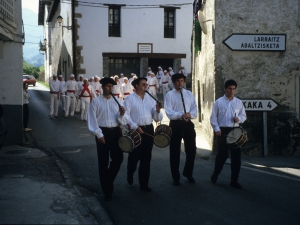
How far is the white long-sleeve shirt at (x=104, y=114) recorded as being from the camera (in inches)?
275

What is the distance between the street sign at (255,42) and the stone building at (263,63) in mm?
25

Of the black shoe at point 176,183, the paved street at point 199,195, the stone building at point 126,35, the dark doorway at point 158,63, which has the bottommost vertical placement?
the paved street at point 199,195

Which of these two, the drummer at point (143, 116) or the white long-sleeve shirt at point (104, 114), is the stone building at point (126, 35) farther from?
the white long-sleeve shirt at point (104, 114)

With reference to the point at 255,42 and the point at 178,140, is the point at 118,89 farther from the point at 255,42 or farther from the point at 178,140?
the point at 178,140

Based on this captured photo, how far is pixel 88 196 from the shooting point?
24.0 feet

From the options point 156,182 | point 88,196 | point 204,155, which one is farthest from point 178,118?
point 204,155

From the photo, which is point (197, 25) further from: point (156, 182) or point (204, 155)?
point (156, 182)

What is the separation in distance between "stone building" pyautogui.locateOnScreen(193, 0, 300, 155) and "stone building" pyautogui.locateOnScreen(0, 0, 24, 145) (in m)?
5.26

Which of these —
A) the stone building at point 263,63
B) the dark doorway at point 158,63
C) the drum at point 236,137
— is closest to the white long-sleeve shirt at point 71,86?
the stone building at point 263,63

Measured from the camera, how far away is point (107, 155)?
7094 mm

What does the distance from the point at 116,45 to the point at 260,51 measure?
21.0 meters

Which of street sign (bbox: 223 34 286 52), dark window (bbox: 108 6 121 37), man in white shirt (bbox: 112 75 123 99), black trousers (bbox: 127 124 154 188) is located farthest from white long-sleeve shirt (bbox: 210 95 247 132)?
dark window (bbox: 108 6 121 37)

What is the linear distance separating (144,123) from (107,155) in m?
0.88

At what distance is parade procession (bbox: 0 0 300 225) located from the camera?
651cm
